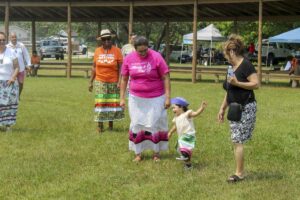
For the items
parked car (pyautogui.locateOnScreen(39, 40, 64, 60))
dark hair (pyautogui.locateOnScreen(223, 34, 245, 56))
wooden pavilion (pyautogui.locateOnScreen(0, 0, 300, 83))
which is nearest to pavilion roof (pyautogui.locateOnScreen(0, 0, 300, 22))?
wooden pavilion (pyautogui.locateOnScreen(0, 0, 300, 83))

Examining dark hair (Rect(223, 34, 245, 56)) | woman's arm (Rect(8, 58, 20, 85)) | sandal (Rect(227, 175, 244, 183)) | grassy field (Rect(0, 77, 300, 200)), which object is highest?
dark hair (Rect(223, 34, 245, 56))

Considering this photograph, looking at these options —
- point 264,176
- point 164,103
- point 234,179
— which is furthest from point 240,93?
point 164,103

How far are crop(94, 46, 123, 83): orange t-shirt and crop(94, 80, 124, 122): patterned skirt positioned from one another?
108 mm

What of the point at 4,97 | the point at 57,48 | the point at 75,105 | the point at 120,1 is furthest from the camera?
the point at 57,48

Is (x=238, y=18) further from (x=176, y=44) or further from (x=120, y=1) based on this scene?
(x=176, y=44)

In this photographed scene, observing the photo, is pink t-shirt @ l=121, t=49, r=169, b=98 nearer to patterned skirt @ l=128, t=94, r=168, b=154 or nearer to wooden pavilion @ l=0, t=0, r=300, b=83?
patterned skirt @ l=128, t=94, r=168, b=154

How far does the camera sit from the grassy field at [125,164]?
606cm

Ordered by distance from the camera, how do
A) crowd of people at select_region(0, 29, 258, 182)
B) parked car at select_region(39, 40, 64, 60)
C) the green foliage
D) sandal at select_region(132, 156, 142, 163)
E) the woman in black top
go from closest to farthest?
the woman in black top < crowd of people at select_region(0, 29, 258, 182) < sandal at select_region(132, 156, 142, 163) < the green foliage < parked car at select_region(39, 40, 64, 60)

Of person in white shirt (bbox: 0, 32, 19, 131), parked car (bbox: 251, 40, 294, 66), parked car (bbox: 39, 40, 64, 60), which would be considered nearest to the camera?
person in white shirt (bbox: 0, 32, 19, 131)

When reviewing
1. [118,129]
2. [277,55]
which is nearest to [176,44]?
[277,55]

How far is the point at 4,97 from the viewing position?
1027cm

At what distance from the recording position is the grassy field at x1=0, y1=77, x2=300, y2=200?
6059 mm

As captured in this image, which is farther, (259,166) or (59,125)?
(59,125)

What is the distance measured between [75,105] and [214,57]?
113ft
